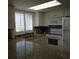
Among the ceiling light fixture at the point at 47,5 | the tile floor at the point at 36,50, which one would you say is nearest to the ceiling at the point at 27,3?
the ceiling light fixture at the point at 47,5

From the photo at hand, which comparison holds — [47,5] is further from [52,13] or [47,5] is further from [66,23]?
[66,23]

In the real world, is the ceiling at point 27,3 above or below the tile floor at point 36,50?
above

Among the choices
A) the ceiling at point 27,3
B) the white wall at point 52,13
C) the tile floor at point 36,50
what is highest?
the ceiling at point 27,3

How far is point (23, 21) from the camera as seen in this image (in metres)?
0.73

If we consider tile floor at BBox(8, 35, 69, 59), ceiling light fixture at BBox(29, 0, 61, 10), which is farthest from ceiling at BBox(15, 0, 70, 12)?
tile floor at BBox(8, 35, 69, 59)

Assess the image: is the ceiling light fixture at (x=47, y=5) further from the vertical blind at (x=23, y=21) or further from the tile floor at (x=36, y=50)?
the tile floor at (x=36, y=50)

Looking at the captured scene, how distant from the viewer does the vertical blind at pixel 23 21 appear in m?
0.69

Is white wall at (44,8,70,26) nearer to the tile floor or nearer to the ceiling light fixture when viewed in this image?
the ceiling light fixture


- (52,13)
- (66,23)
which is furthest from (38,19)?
(66,23)

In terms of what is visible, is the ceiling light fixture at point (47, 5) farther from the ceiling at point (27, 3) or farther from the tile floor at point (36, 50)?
the tile floor at point (36, 50)

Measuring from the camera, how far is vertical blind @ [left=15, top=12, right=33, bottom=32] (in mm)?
687

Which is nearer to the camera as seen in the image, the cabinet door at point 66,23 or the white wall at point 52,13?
the cabinet door at point 66,23

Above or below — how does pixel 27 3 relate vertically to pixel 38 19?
above
